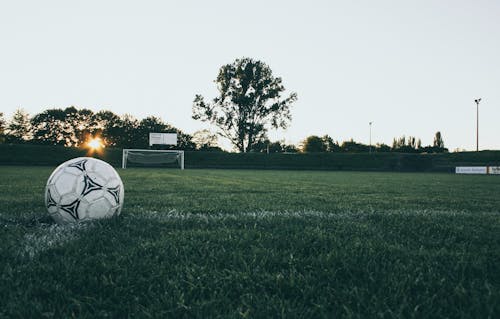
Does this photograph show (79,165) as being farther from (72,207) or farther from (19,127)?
(19,127)

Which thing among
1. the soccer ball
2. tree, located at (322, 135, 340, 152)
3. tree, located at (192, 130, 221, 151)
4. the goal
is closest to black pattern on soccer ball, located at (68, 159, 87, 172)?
the soccer ball

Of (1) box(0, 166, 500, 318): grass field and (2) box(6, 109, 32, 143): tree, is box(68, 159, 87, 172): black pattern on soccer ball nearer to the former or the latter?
(1) box(0, 166, 500, 318): grass field

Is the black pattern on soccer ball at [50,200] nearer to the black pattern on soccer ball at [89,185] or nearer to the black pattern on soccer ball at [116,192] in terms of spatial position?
the black pattern on soccer ball at [89,185]

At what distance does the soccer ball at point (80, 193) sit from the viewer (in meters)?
2.65

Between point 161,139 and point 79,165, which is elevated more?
point 161,139

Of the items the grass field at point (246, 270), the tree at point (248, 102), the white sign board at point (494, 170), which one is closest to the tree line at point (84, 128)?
the tree at point (248, 102)

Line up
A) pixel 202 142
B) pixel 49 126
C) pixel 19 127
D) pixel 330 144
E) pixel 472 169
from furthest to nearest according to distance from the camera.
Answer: pixel 330 144, pixel 202 142, pixel 49 126, pixel 19 127, pixel 472 169

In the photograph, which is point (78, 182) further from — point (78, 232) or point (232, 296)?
point (232, 296)

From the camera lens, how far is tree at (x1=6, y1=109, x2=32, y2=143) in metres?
53.8

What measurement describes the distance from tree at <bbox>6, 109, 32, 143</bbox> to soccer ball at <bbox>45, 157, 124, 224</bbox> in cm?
6519

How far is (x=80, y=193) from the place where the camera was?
2.65m

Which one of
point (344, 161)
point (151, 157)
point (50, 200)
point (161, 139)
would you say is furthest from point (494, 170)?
point (50, 200)

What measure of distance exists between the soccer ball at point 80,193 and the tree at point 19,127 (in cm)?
6519

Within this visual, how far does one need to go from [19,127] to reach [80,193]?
6652cm
